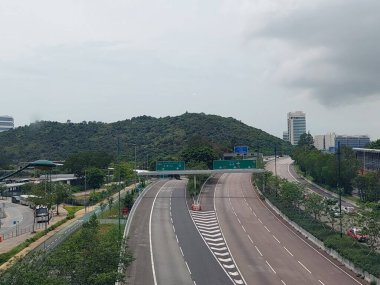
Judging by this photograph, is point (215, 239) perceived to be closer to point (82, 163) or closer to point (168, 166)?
point (168, 166)

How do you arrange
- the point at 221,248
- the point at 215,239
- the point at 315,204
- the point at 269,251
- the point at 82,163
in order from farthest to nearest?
1. the point at 82,163
2. the point at 315,204
3. the point at 215,239
4. the point at 221,248
5. the point at 269,251

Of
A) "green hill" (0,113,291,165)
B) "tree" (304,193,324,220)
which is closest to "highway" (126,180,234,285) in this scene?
"tree" (304,193,324,220)

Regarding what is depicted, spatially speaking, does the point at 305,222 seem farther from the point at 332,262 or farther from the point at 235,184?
the point at 235,184

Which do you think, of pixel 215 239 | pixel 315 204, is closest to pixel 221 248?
pixel 215 239

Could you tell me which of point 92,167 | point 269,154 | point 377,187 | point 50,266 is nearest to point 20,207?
point 92,167

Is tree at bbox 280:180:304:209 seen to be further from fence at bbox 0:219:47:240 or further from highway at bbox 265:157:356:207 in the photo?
fence at bbox 0:219:47:240
